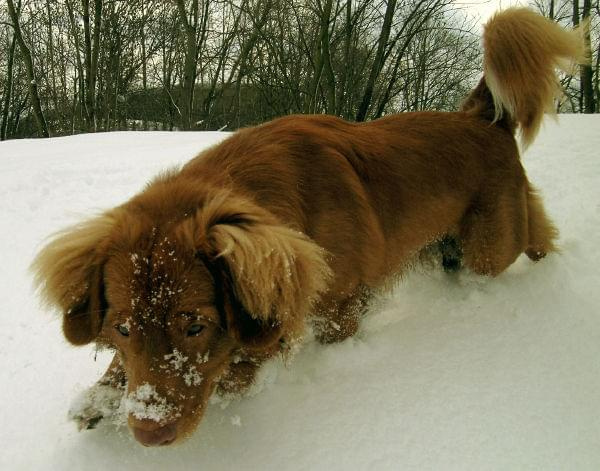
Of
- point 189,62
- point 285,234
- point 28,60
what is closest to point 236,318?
point 285,234

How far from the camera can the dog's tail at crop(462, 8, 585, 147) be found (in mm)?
3199

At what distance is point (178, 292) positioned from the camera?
5.59 feet

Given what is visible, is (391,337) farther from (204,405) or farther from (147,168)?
(147,168)

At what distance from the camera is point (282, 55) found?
15992mm

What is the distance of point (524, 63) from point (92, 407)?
11.2ft

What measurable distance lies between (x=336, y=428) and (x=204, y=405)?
25.2 inches

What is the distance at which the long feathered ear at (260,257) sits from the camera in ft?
5.76

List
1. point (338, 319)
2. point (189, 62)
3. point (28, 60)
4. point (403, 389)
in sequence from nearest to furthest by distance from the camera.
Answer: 1. point (403, 389)
2. point (338, 319)
3. point (189, 62)
4. point (28, 60)

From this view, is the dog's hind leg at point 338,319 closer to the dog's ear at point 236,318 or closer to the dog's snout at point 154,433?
the dog's ear at point 236,318

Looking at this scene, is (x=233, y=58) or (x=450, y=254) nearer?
(x=450, y=254)

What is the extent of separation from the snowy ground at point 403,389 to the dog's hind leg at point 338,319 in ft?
0.27

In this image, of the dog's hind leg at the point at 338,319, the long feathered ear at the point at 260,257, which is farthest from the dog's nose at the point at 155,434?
the dog's hind leg at the point at 338,319

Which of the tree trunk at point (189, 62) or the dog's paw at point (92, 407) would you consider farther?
the tree trunk at point (189, 62)

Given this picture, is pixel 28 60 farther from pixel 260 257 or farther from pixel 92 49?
pixel 260 257
